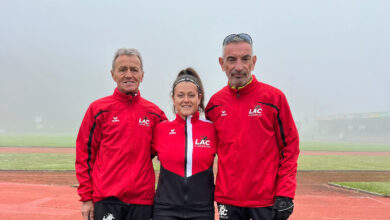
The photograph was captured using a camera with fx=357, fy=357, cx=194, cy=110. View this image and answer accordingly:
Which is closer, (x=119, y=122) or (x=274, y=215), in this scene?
(x=274, y=215)

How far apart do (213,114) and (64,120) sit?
432 feet

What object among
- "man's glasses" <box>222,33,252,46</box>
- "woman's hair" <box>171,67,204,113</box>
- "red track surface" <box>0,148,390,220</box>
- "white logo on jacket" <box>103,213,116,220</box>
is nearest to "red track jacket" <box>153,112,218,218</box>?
"woman's hair" <box>171,67,204,113</box>

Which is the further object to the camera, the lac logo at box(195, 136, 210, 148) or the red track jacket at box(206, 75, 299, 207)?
the lac logo at box(195, 136, 210, 148)

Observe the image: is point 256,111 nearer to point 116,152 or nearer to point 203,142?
point 203,142

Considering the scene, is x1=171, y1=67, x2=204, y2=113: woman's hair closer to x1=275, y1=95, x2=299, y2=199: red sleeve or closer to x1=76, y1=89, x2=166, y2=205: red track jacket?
x1=76, y1=89, x2=166, y2=205: red track jacket

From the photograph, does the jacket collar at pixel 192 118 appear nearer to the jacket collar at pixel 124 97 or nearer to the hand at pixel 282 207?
the jacket collar at pixel 124 97

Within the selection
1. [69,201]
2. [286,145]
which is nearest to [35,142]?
[69,201]

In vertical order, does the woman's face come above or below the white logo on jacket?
above

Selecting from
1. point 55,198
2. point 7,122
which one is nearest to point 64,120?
point 7,122

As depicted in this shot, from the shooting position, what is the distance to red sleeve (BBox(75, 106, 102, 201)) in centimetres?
316

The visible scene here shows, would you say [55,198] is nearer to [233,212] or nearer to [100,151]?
[100,151]

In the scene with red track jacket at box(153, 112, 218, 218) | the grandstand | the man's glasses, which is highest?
the man's glasses

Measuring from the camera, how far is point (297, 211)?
7.89 meters

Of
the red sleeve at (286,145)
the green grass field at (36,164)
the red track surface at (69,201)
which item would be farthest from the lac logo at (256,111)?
the green grass field at (36,164)
